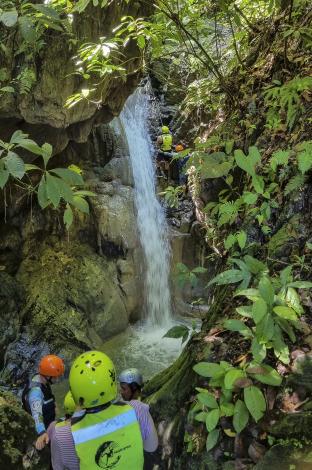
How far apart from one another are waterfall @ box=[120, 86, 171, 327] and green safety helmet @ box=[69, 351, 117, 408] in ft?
25.5

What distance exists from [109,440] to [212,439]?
583 millimetres

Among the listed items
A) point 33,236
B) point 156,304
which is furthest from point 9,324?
point 156,304

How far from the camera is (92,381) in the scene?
91.7 inches

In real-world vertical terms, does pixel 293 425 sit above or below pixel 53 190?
below

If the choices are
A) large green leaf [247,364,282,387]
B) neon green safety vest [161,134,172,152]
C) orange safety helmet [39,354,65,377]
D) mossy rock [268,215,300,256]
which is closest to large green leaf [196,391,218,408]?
large green leaf [247,364,282,387]

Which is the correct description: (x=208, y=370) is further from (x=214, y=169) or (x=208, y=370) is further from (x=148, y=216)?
(x=148, y=216)

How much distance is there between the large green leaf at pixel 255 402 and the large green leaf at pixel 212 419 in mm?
191

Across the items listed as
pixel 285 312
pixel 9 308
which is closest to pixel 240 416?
pixel 285 312

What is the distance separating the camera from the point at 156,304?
10469 millimetres

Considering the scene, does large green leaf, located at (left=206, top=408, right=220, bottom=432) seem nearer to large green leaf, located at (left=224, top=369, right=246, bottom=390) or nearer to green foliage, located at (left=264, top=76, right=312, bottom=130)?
large green leaf, located at (left=224, top=369, right=246, bottom=390)

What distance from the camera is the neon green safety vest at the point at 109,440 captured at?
2.15 m

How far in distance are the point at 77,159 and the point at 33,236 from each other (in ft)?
7.97

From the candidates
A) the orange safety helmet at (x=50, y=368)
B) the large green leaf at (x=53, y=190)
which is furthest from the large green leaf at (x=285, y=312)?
the orange safety helmet at (x=50, y=368)

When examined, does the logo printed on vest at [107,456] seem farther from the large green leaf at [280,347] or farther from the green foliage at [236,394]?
the large green leaf at [280,347]
